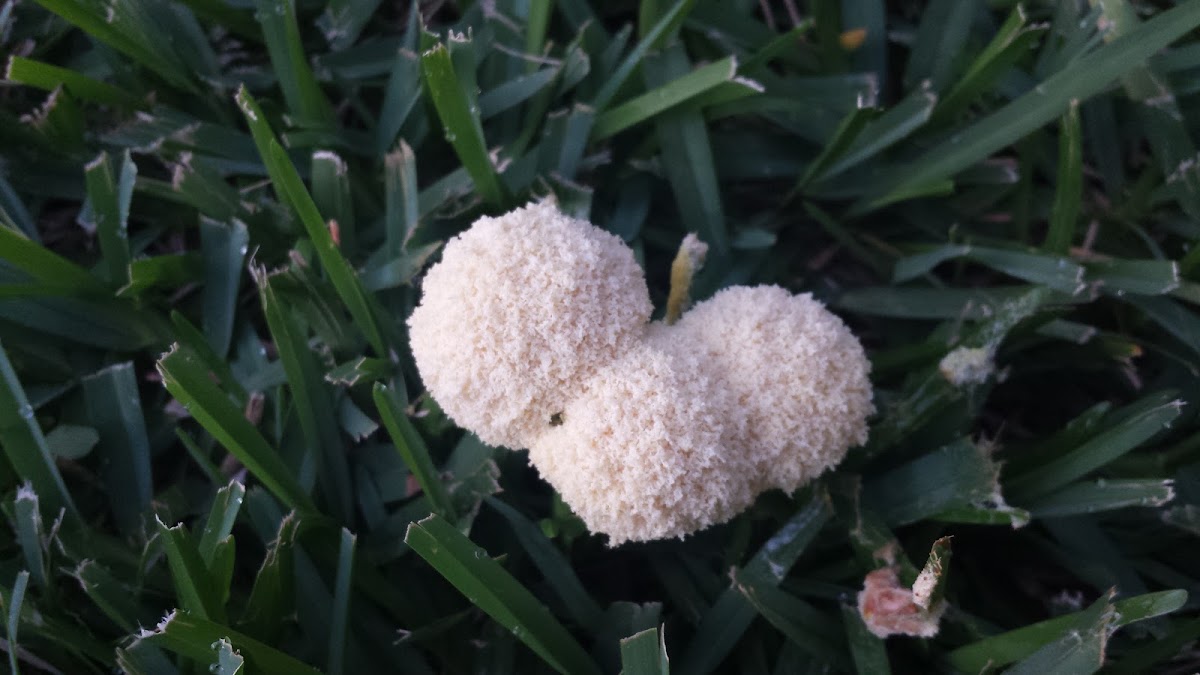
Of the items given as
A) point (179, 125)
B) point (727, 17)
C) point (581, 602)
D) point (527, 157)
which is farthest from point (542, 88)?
point (581, 602)

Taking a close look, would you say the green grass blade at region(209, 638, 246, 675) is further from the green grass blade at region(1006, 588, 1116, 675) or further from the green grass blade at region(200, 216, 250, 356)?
the green grass blade at region(1006, 588, 1116, 675)

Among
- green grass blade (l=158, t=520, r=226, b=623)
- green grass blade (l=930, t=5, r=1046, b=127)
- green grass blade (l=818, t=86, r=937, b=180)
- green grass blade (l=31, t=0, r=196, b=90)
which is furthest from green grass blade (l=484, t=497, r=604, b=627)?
green grass blade (l=930, t=5, r=1046, b=127)

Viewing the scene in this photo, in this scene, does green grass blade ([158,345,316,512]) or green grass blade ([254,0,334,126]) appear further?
green grass blade ([254,0,334,126])

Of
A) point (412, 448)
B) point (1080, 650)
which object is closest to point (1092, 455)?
point (1080, 650)

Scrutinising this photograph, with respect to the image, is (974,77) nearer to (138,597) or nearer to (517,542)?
(517,542)

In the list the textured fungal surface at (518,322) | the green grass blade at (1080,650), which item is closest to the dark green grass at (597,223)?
the green grass blade at (1080,650)

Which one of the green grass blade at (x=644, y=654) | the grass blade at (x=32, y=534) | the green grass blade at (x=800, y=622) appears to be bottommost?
the green grass blade at (x=800, y=622)

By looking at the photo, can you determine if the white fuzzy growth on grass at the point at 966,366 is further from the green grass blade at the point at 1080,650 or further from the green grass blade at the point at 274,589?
the green grass blade at the point at 274,589
